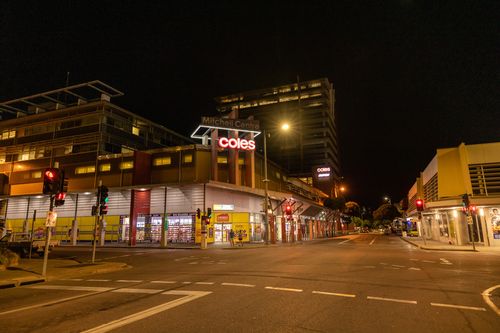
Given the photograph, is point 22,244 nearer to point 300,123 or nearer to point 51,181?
point 51,181

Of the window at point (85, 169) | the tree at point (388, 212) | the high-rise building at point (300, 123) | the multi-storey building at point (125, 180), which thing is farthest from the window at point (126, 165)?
the tree at point (388, 212)

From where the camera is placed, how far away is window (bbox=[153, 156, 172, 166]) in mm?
45719

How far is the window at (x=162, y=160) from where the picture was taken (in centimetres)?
4572

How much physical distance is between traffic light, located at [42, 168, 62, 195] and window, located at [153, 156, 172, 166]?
31349 millimetres

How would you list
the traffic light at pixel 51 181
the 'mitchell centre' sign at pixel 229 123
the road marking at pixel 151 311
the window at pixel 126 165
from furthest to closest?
1. the window at pixel 126 165
2. the 'mitchell centre' sign at pixel 229 123
3. the traffic light at pixel 51 181
4. the road marking at pixel 151 311

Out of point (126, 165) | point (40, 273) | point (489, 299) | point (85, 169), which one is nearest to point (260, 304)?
point (489, 299)

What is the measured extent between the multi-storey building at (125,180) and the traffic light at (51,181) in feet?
51.4

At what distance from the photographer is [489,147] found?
92.0 ft

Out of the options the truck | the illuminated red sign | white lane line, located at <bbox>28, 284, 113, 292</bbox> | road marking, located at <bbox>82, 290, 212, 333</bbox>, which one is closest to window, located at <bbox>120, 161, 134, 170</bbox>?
the illuminated red sign

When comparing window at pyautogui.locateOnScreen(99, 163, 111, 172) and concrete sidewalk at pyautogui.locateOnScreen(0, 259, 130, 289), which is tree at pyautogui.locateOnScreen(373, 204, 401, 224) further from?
concrete sidewalk at pyautogui.locateOnScreen(0, 259, 130, 289)

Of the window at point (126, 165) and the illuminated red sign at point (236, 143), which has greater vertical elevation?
the illuminated red sign at point (236, 143)

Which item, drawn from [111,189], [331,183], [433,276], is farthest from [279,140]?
[433,276]

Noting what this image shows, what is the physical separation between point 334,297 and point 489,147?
1103 inches

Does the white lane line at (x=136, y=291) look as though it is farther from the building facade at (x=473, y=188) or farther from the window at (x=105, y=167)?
the window at (x=105, y=167)
